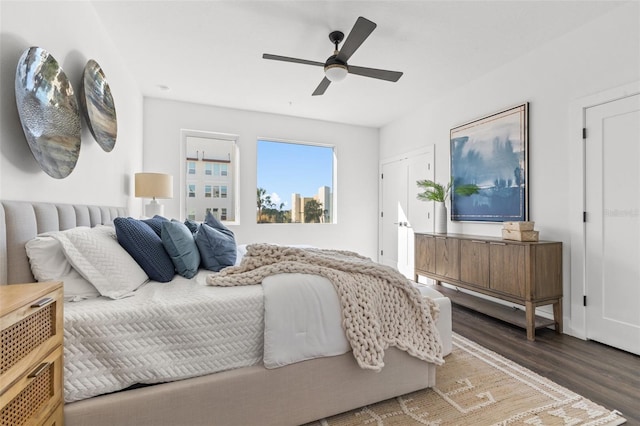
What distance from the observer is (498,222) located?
3361 mm

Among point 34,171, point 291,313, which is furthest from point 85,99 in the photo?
point 291,313

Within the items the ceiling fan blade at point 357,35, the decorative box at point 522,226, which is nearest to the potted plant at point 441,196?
the decorative box at point 522,226

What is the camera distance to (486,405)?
1.62 m

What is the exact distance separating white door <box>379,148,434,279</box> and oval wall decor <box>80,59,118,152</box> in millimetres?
3893

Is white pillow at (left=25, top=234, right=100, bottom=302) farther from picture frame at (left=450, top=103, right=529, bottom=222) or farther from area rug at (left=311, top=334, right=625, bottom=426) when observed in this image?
picture frame at (left=450, top=103, right=529, bottom=222)

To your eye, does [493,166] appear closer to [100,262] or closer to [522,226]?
[522,226]

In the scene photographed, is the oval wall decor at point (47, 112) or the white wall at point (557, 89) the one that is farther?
the white wall at point (557, 89)

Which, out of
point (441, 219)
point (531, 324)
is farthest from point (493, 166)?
point (531, 324)

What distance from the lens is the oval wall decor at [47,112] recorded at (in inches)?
57.0

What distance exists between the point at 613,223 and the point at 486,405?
6.35 feet

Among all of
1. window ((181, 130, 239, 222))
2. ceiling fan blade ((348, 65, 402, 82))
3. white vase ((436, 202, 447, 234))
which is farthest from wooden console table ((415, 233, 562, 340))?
window ((181, 130, 239, 222))

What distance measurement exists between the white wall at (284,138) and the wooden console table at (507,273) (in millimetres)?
2196

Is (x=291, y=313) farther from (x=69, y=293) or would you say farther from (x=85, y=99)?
(x=85, y=99)

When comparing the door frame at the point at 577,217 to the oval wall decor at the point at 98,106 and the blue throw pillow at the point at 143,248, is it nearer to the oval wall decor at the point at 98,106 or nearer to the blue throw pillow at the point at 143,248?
the blue throw pillow at the point at 143,248
